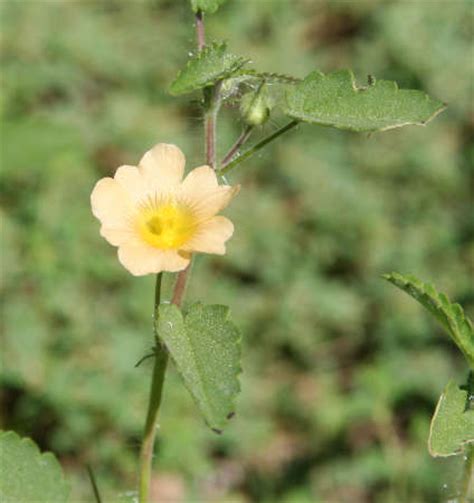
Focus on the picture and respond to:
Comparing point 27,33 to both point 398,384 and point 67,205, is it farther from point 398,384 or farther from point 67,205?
point 398,384

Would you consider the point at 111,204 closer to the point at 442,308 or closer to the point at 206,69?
the point at 206,69

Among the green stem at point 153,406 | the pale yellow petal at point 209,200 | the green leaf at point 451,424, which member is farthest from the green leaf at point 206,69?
the green leaf at point 451,424

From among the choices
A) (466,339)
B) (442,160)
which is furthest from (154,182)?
(442,160)

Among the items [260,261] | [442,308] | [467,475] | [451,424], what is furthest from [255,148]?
[260,261]

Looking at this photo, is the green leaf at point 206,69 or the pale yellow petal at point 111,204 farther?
the pale yellow petal at point 111,204

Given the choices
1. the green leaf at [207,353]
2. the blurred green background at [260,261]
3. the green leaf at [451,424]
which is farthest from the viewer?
the blurred green background at [260,261]

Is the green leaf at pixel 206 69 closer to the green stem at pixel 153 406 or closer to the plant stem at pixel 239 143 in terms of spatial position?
the plant stem at pixel 239 143
